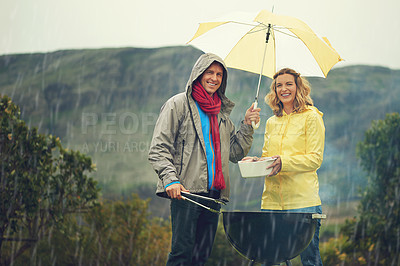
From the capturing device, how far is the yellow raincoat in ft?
8.55

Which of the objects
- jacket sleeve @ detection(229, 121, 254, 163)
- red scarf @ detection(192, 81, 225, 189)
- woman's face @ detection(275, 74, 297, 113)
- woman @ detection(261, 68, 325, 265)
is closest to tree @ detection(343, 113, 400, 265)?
woman @ detection(261, 68, 325, 265)

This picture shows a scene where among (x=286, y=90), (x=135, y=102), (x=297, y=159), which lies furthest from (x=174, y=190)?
(x=135, y=102)

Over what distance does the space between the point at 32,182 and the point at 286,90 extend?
11.6 ft

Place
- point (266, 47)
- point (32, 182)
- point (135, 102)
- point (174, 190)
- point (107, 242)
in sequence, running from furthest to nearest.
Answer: point (135, 102) → point (107, 242) → point (32, 182) → point (266, 47) → point (174, 190)

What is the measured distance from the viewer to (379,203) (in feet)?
20.4

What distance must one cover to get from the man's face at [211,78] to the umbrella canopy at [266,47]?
527 millimetres

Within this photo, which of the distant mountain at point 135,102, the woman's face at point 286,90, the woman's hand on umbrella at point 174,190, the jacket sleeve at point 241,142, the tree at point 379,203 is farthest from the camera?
the distant mountain at point 135,102

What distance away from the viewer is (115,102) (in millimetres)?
12086

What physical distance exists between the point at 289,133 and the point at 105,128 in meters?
8.57

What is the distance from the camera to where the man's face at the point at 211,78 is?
2.52 meters

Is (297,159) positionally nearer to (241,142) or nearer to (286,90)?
(241,142)

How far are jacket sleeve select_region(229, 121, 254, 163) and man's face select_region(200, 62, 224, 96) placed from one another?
1.11ft

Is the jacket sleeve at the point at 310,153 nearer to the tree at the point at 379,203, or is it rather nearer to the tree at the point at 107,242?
the tree at the point at 107,242

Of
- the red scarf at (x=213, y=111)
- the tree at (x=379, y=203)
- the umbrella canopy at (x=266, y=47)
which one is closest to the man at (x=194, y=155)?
the red scarf at (x=213, y=111)
